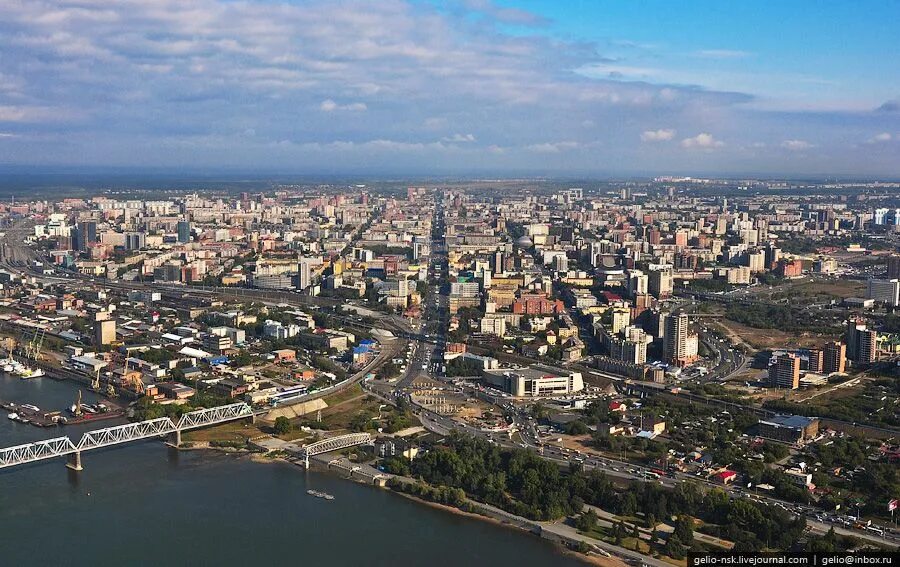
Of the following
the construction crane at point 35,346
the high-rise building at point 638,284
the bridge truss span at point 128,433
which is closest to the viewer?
the bridge truss span at point 128,433

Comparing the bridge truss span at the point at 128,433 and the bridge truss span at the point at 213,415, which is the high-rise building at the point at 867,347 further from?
the bridge truss span at the point at 128,433

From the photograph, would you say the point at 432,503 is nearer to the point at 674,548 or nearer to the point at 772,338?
the point at 674,548

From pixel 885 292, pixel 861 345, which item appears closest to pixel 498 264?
pixel 885 292

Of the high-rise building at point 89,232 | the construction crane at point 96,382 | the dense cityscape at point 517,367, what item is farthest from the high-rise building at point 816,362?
the high-rise building at point 89,232

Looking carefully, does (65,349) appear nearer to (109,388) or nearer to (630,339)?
(109,388)

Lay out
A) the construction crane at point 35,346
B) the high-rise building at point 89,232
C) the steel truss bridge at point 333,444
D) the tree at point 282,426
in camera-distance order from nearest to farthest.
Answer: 1. the steel truss bridge at point 333,444
2. the tree at point 282,426
3. the construction crane at point 35,346
4. the high-rise building at point 89,232

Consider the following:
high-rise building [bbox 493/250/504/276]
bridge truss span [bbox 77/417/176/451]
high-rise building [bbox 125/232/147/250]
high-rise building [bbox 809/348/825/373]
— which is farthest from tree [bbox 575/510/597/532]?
high-rise building [bbox 125/232/147/250]

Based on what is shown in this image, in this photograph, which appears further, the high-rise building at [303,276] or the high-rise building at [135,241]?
the high-rise building at [135,241]

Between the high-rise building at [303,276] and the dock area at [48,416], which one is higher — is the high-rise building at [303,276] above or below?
above
